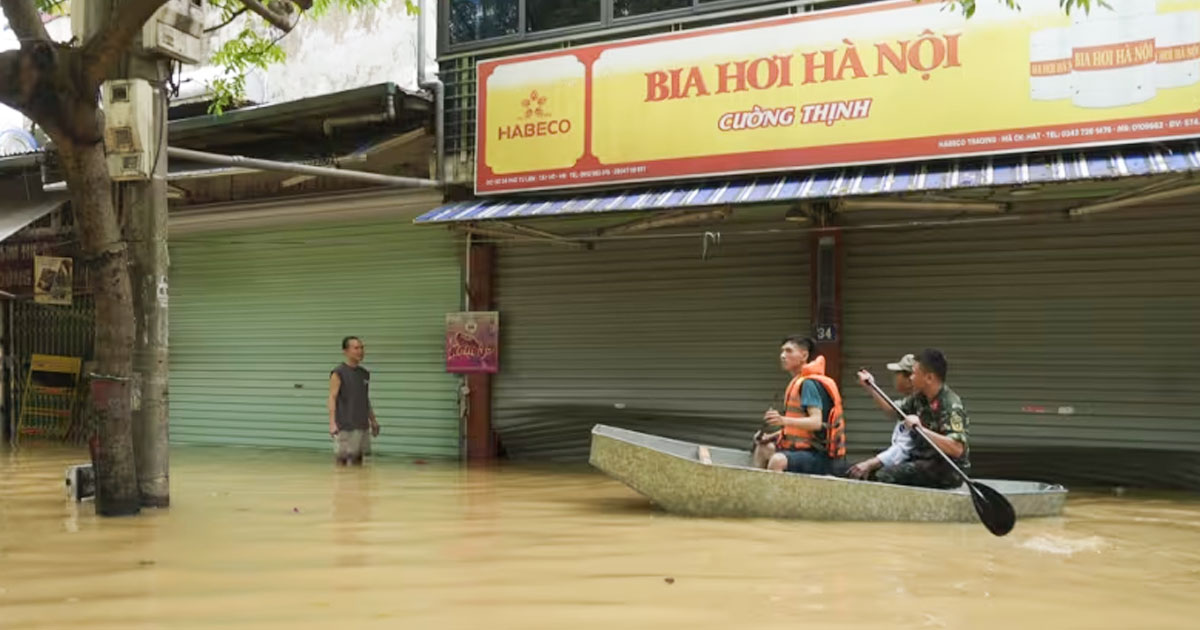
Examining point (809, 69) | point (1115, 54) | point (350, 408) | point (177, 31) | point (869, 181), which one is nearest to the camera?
point (177, 31)

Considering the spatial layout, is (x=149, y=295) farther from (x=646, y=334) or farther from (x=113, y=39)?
(x=646, y=334)

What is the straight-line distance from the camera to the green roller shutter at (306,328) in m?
A: 13.1

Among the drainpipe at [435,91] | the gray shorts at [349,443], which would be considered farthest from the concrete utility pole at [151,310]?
the drainpipe at [435,91]

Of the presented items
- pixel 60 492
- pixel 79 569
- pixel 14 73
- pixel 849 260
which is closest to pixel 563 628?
pixel 79 569

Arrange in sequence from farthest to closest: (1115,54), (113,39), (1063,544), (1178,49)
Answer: (1115,54), (1178,49), (113,39), (1063,544)

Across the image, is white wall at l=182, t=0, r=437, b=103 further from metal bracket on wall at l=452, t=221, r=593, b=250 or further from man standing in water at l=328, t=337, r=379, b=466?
man standing in water at l=328, t=337, r=379, b=466

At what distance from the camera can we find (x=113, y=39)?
6848 mm

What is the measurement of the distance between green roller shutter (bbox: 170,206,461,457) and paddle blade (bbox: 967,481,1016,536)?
290 inches

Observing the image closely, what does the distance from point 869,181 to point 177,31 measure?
5.84 m

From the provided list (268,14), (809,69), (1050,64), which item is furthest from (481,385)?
(1050,64)

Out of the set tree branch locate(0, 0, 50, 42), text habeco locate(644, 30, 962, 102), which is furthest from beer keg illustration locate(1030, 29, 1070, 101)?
tree branch locate(0, 0, 50, 42)

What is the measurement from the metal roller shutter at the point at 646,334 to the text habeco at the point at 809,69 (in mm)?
1444

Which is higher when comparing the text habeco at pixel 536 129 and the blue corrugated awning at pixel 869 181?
the text habeco at pixel 536 129

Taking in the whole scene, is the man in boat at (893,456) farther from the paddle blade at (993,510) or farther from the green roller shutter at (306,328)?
the green roller shutter at (306,328)
